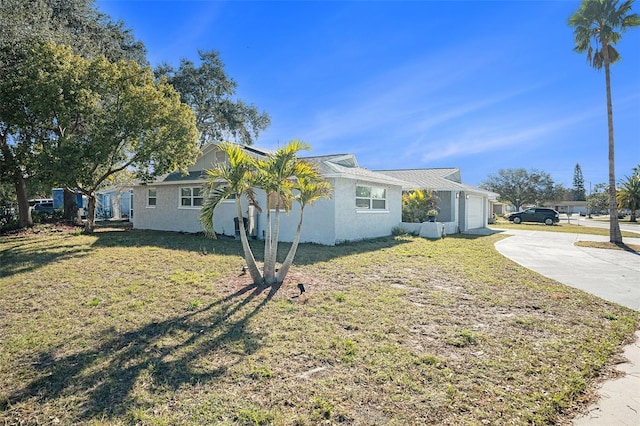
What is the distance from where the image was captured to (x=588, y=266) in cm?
1046

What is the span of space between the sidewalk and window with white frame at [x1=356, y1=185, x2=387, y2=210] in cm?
546

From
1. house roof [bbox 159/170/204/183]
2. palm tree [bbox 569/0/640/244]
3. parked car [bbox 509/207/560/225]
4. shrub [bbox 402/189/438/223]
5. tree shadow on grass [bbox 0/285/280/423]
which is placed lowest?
tree shadow on grass [bbox 0/285/280/423]

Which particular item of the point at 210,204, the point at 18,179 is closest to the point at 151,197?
the point at 18,179

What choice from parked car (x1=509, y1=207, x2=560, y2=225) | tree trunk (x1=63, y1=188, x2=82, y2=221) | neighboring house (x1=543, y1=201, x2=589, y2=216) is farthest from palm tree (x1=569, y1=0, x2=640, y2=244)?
neighboring house (x1=543, y1=201, x2=589, y2=216)

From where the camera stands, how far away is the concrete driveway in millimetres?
7469

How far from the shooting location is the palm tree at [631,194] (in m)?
42.7

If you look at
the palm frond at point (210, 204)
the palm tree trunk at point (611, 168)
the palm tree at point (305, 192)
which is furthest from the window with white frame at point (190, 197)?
the palm tree trunk at point (611, 168)

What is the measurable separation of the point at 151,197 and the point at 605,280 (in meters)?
20.4

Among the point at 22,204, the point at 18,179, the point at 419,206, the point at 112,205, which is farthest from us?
the point at 112,205

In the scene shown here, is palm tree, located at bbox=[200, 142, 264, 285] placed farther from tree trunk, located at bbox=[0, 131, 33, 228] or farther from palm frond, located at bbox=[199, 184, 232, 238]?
tree trunk, located at bbox=[0, 131, 33, 228]

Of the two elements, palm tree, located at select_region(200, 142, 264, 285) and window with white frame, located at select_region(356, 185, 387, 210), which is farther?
window with white frame, located at select_region(356, 185, 387, 210)

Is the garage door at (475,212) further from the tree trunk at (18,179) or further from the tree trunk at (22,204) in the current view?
the tree trunk at (22,204)

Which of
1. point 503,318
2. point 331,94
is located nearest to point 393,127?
point 331,94

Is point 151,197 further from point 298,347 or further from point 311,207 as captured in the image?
point 298,347
